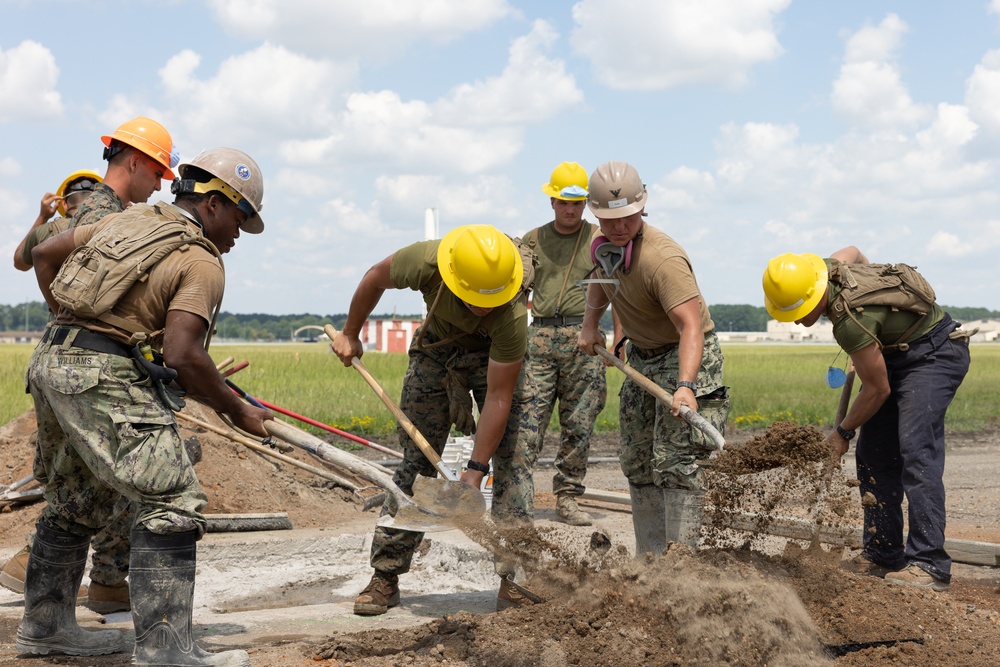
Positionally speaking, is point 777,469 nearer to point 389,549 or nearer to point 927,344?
point 927,344

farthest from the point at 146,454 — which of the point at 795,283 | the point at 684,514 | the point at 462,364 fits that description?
the point at 795,283

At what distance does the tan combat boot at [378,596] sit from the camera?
4.65 m

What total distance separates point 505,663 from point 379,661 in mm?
492

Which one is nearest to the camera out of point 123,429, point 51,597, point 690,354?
point 123,429

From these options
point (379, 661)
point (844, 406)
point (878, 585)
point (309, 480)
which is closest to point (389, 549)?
point (379, 661)

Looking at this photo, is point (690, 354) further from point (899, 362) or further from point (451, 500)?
point (899, 362)

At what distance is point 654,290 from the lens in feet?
14.6

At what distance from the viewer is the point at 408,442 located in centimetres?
482

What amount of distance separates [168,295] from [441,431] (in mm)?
1726

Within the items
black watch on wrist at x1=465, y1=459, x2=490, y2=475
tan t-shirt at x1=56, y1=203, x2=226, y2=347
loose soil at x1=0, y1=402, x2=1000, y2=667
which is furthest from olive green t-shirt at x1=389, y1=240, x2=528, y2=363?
tan t-shirt at x1=56, y1=203, x2=226, y2=347

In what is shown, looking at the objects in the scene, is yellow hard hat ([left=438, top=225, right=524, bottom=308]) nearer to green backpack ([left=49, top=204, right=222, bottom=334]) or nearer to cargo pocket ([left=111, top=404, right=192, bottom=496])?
green backpack ([left=49, top=204, right=222, bottom=334])

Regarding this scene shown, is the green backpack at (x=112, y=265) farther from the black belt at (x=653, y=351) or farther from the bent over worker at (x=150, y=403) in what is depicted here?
the black belt at (x=653, y=351)

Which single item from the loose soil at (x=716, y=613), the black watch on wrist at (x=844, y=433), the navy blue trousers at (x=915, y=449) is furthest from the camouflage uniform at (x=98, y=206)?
the navy blue trousers at (x=915, y=449)

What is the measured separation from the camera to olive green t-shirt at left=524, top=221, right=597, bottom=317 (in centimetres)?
668
